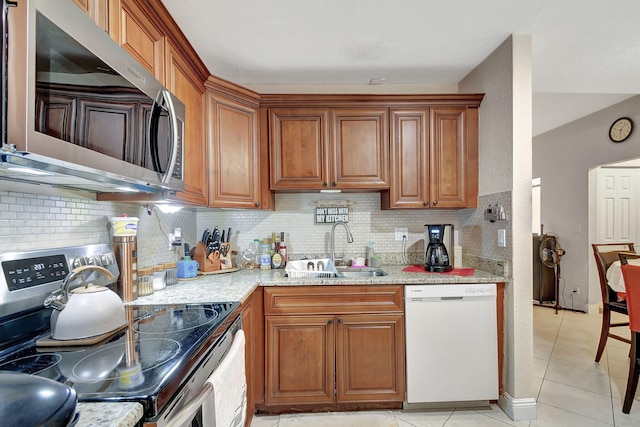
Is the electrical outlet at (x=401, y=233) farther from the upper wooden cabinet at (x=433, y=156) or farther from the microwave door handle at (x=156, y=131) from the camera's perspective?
the microwave door handle at (x=156, y=131)

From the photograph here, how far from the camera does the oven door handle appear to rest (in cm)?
81

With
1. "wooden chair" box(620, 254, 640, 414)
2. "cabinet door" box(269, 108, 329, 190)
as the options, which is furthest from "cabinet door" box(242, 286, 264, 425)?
"wooden chair" box(620, 254, 640, 414)

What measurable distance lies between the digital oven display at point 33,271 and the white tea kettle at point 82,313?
0.26ft

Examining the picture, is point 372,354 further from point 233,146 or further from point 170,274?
point 233,146

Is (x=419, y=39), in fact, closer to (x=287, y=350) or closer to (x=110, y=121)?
(x=110, y=121)

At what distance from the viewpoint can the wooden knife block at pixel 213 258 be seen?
7.43 feet

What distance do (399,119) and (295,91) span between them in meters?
0.96

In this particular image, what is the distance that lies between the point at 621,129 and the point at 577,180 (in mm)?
763

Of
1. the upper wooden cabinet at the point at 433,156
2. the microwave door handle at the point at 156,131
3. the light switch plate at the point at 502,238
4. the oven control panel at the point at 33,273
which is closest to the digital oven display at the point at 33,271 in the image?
the oven control panel at the point at 33,273

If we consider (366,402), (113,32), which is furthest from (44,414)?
(366,402)

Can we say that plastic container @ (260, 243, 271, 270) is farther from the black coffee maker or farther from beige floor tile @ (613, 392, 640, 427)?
beige floor tile @ (613, 392, 640, 427)

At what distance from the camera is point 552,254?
4258mm

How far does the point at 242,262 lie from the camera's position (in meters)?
2.59

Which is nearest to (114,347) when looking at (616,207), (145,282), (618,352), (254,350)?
(145,282)
